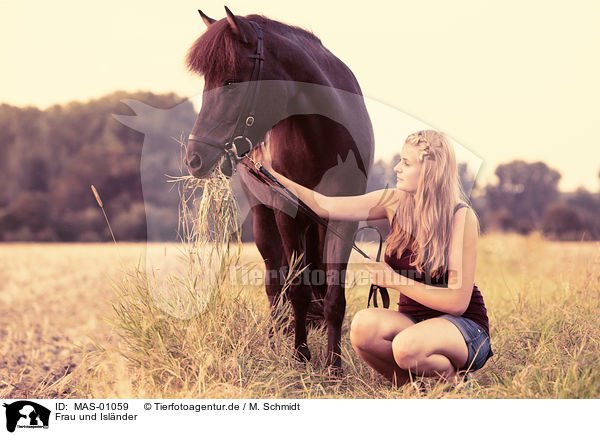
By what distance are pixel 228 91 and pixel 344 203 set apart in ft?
3.59

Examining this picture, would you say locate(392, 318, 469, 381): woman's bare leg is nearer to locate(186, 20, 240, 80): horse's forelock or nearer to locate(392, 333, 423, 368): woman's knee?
locate(392, 333, 423, 368): woman's knee

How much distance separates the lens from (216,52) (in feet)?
10.1

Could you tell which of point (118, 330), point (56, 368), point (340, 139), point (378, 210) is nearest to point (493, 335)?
point (378, 210)

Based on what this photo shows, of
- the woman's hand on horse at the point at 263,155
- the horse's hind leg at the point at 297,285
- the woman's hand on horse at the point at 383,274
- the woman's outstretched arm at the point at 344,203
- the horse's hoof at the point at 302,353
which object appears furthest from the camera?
the woman's hand on horse at the point at 263,155

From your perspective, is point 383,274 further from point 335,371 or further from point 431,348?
point 335,371

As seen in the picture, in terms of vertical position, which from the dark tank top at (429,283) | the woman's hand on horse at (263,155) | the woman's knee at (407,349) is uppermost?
the woman's hand on horse at (263,155)

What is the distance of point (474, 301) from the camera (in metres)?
3.03

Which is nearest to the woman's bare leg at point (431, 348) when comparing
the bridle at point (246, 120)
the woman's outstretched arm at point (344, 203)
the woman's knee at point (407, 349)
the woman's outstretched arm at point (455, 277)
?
the woman's knee at point (407, 349)

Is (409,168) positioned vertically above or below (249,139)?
below

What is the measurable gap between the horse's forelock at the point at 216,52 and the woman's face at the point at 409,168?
1.23m

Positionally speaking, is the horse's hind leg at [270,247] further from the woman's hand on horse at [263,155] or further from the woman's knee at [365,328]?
the woman's knee at [365,328]
